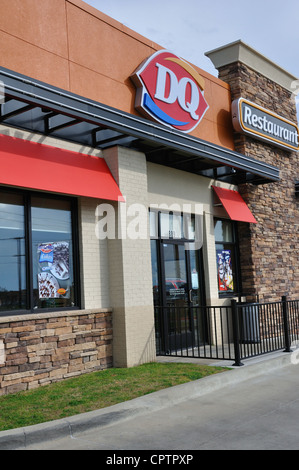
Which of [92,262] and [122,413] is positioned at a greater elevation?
[92,262]

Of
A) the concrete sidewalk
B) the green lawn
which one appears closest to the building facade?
the green lawn

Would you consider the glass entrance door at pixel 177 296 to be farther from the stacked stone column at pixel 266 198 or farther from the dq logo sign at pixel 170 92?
the dq logo sign at pixel 170 92

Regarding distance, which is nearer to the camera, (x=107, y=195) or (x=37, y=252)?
(x=37, y=252)

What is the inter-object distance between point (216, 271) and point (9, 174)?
21.2 ft

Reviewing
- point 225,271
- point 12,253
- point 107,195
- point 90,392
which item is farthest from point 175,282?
point 90,392

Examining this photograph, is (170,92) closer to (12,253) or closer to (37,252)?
(37,252)

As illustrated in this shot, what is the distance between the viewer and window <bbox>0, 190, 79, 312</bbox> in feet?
25.4

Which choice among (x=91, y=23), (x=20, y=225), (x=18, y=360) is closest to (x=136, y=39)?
(x=91, y=23)

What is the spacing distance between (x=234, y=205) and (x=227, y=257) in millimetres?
1414

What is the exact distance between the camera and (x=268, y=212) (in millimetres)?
13703

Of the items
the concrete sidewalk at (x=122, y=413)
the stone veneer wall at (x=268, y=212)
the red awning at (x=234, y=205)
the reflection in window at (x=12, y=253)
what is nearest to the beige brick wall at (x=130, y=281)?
the concrete sidewalk at (x=122, y=413)

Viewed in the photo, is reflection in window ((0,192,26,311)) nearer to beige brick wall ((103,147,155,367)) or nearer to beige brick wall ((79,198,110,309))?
beige brick wall ((79,198,110,309))

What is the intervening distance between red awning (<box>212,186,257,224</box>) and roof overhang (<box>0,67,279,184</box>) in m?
0.44
